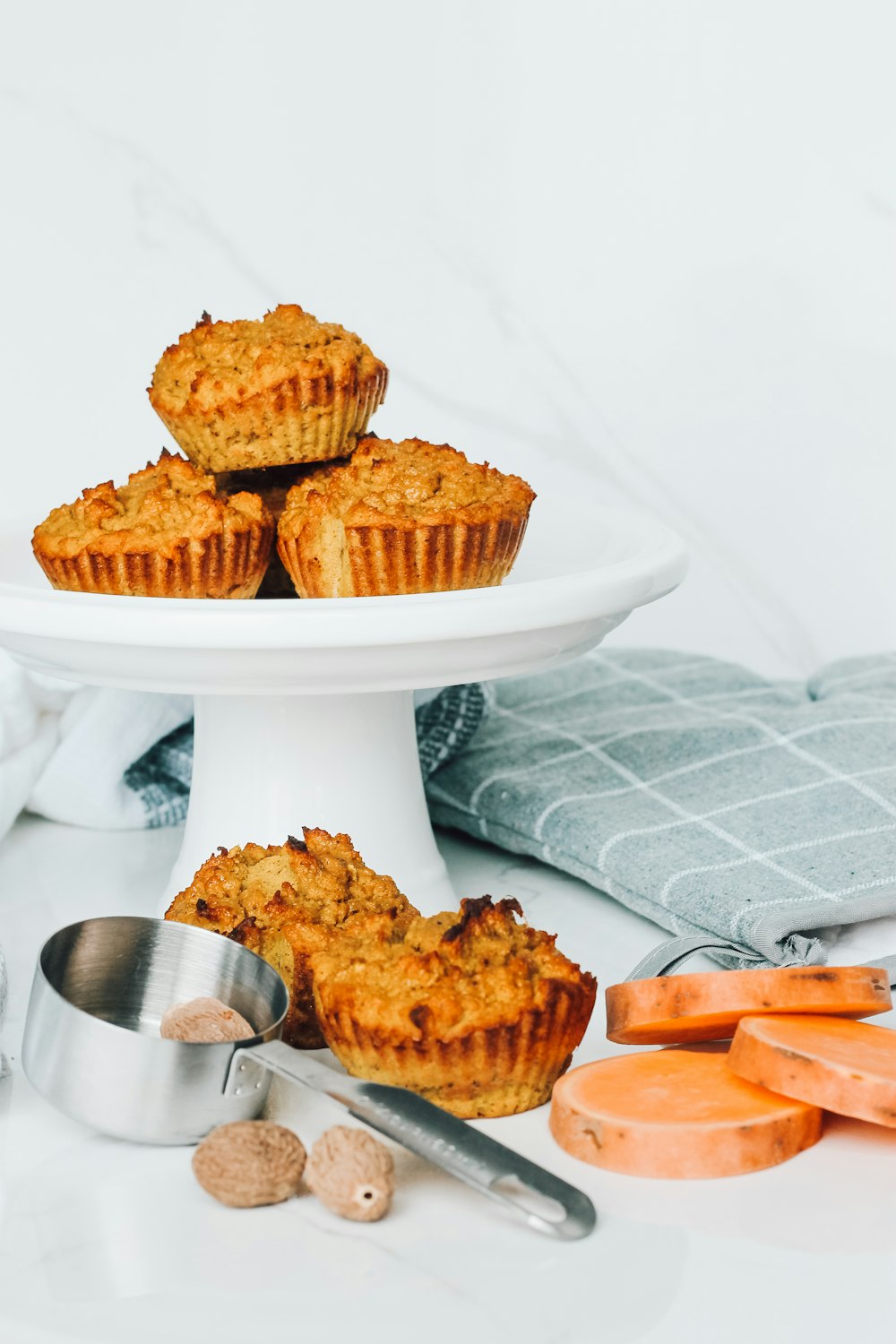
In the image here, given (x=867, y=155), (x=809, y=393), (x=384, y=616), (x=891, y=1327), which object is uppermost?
(x=867, y=155)

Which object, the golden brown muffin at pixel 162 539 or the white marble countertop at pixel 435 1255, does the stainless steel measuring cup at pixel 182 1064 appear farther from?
the golden brown muffin at pixel 162 539

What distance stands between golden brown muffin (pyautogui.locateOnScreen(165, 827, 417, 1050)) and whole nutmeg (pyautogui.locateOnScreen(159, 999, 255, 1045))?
9 cm

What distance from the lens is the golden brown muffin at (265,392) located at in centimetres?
129

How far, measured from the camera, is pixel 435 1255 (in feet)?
2.88

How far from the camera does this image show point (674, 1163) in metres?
0.94

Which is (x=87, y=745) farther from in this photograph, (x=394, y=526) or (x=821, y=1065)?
(x=821, y=1065)

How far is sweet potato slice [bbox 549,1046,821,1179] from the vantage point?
37.1 inches

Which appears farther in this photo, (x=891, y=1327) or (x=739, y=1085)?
(x=739, y=1085)

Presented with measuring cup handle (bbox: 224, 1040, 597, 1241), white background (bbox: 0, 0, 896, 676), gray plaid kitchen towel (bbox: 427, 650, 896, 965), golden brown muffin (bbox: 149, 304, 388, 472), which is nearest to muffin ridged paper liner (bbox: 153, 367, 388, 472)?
golden brown muffin (bbox: 149, 304, 388, 472)

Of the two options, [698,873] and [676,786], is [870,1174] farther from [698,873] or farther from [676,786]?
[676,786]

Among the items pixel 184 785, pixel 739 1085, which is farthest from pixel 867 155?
pixel 739 1085

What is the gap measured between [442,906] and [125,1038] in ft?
1.71

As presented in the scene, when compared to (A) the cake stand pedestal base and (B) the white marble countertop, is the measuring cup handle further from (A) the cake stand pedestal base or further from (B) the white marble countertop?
(A) the cake stand pedestal base

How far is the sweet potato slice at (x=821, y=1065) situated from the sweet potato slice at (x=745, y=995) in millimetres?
21
